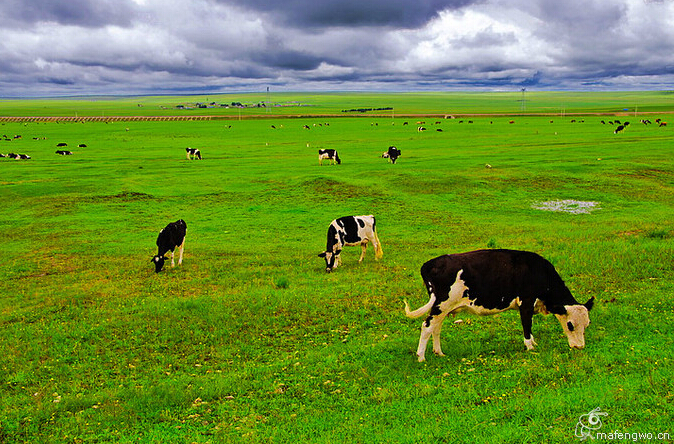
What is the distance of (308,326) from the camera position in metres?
13.1

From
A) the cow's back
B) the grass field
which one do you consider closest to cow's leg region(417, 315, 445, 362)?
the grass field

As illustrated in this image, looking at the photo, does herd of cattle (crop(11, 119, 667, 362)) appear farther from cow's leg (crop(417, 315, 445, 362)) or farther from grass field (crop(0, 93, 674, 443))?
grass field (crop(0, 93, 674, 443))

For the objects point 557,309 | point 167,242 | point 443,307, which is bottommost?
point 167,242

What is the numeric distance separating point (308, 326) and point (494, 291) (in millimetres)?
5338

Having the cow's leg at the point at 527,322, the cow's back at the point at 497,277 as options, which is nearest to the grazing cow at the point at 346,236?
the cow's back at the point at 497,277

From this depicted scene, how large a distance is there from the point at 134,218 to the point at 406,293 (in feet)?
70.2

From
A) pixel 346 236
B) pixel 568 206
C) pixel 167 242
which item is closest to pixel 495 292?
pixel 346 236

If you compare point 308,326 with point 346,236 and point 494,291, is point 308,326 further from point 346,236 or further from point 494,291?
point 346,236

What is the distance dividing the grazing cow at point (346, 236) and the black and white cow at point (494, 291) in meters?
8.92

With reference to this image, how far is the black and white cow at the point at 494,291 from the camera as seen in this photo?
990 cm

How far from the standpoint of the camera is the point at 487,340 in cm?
1121

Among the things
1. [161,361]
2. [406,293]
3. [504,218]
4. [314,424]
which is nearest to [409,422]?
[314,424]

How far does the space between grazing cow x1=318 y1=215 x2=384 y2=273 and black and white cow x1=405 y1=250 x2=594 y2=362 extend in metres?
8.92

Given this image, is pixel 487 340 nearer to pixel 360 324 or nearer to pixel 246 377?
pixel 360 324
